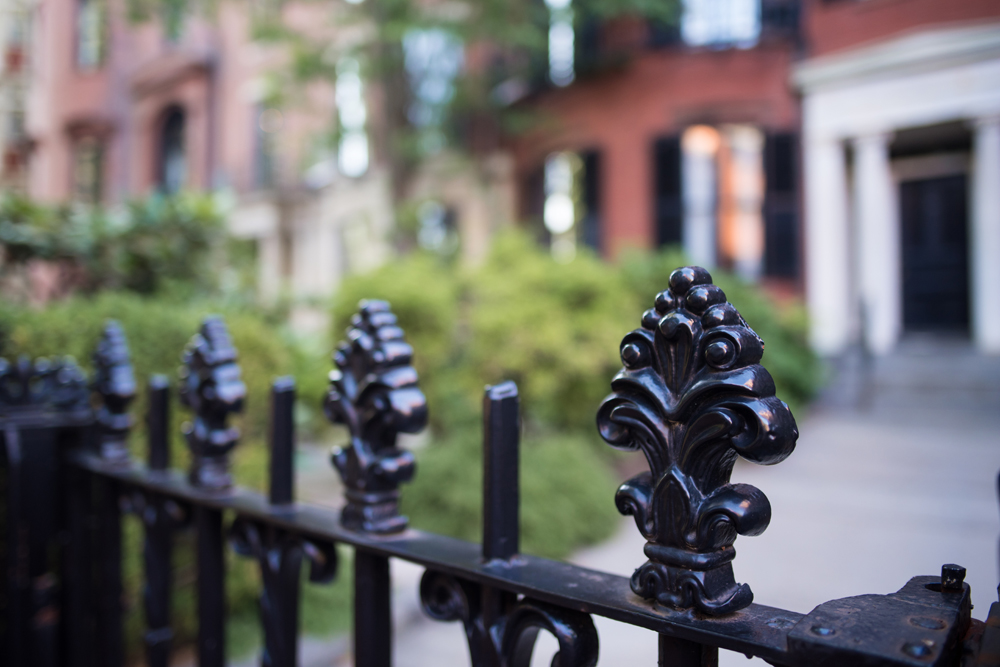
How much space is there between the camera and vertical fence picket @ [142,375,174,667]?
1.52 metres

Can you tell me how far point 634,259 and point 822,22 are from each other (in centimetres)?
629

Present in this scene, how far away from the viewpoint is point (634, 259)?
7.88m

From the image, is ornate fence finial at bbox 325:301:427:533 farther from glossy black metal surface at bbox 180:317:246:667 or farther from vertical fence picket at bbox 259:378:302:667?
glossy black metal surface at bbox 180:317:246:667

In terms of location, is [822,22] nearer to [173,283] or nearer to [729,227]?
[173,283]

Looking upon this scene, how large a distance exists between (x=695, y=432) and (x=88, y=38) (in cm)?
452

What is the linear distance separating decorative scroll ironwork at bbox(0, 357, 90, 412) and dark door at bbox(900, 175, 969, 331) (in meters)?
2.31

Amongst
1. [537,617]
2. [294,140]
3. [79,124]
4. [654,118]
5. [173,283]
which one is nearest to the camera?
[537,617]

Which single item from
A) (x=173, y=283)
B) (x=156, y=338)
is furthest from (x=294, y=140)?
(x=156, y=338)

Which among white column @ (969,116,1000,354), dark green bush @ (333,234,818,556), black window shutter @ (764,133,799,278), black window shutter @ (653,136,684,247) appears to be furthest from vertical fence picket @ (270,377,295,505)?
black window shutter @ (653,136,684,247)

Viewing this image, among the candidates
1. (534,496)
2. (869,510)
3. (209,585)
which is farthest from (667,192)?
(209,585)

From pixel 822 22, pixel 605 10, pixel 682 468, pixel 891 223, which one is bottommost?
pixel 682 468

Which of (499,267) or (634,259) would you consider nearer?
(499,267)

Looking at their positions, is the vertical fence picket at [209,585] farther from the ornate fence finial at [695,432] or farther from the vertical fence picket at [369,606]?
the ornate fence finial at [695,432]

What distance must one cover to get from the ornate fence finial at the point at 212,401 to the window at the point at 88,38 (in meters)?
3.18
